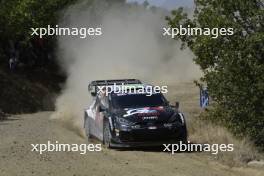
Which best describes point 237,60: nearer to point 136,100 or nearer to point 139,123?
point 136,100

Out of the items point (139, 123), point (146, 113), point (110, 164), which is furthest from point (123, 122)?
point (110, 164)

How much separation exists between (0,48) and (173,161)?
40355 mm

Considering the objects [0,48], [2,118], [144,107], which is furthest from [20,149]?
[0,48]

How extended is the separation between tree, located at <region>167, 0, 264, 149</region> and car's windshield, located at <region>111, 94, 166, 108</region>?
4.51ft

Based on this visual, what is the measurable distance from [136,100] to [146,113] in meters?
1.25

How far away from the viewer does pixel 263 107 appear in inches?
630

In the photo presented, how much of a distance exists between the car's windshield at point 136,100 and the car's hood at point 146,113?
0.47 metres

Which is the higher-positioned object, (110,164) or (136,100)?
(136,100)

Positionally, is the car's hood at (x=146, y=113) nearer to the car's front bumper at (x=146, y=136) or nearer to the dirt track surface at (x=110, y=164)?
the car's front bumper at (x=146, y=136)

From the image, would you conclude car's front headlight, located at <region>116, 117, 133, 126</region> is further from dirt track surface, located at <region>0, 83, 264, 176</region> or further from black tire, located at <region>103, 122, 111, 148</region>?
dirt track surface, located at <region>0, 83, 264, 176</region>

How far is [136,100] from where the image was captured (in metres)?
16.8

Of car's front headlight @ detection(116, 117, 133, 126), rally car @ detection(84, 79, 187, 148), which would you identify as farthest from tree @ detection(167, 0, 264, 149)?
car's front headlight @ detection(116, 117, 133, 126)

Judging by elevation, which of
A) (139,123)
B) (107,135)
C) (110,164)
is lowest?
(110,164)

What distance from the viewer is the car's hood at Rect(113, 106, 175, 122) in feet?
50.7
